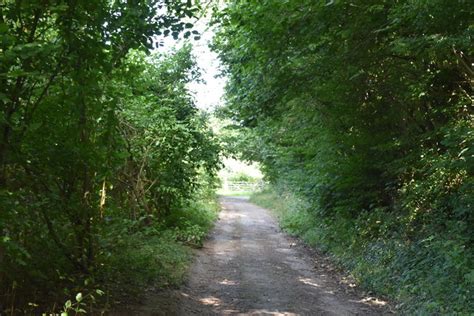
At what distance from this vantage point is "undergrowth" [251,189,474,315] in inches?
261

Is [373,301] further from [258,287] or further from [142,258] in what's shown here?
[142,258]

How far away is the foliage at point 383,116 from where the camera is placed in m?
7.04

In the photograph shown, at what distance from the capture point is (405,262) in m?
8.52

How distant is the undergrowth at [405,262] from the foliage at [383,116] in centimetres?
3

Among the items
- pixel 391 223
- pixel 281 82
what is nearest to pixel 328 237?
pixel 391 223

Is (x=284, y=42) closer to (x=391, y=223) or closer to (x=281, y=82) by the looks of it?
(x=281, y=82)

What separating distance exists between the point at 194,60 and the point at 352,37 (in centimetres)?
914

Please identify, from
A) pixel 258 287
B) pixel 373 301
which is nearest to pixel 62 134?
pixel 258 287

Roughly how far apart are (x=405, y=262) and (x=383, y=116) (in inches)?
151

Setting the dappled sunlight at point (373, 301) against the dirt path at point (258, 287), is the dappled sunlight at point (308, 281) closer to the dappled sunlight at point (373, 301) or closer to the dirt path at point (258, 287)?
the dirt path at point (258, 287)

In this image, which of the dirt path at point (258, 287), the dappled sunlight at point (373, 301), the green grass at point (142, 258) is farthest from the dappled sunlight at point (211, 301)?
the dappled sunlight at point (373, 301)

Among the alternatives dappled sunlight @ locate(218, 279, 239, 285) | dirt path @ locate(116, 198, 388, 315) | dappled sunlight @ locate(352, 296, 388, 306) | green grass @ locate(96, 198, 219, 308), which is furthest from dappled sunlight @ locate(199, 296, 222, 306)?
dappled sunlight @ locate(352, 296, 388, 306)

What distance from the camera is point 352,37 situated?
28.8 ft

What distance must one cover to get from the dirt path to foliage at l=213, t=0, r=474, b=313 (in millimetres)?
733
